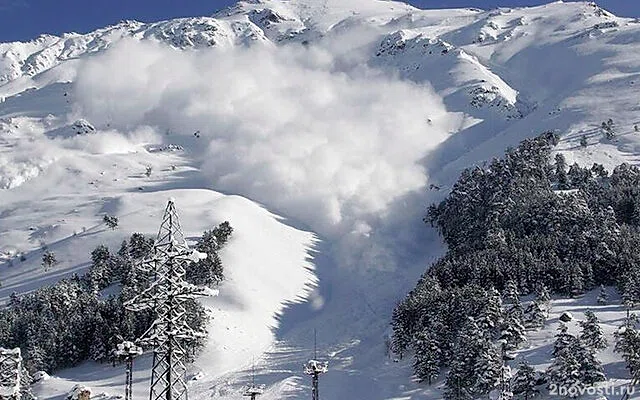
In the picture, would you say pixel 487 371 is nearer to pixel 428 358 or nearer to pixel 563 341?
pixel 563 341

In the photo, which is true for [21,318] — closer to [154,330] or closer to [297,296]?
[297,296]

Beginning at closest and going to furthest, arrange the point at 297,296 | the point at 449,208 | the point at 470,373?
the point at 470,373 → the point at 297,296 → the point at 449,208

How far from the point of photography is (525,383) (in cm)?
6831

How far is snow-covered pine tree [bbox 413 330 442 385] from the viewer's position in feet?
265

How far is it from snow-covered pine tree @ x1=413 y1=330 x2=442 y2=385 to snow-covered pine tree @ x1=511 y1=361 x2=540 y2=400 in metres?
12.8

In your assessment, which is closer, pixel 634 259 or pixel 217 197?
pixel 634 259

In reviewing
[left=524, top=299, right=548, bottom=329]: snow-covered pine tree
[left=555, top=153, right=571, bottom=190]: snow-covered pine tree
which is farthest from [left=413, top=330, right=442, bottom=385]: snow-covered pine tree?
[left=555, top=153, right=571, bottom=190]: snow-covered pine tree

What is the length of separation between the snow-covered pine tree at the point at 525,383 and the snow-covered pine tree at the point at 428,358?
1281 cm

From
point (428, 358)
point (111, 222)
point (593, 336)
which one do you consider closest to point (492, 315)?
point (428, 358)

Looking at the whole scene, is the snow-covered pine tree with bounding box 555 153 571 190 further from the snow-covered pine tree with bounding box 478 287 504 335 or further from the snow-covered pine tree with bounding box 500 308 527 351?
the snow-covered pine tree with bounding box 500 308 527 351

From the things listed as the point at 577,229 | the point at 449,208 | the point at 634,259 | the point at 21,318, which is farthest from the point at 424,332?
the point at 449,208

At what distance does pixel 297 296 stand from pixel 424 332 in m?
51.9

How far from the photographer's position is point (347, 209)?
188 m

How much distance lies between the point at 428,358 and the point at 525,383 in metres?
14.7
